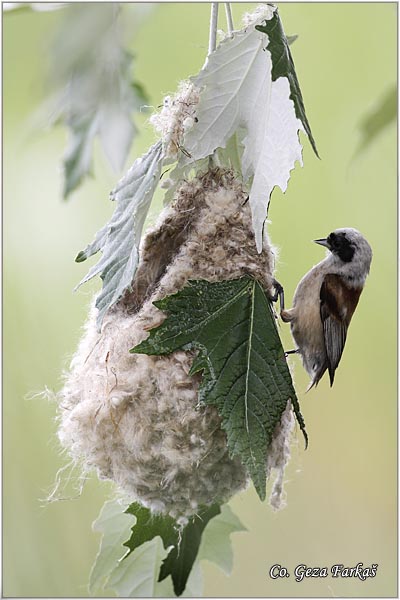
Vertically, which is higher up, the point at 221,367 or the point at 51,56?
the point at 51,56

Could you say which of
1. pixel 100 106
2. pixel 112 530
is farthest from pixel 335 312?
pixel 100 106

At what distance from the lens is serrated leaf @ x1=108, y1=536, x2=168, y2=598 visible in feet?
5.33

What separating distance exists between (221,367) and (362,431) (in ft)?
6.89

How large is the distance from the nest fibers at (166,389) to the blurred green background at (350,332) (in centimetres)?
159

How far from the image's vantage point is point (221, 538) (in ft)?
5.45

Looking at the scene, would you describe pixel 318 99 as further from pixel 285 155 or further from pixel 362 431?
pixel 285 155

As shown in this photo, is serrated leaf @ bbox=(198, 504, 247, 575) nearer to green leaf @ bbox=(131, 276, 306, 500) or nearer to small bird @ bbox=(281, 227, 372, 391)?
small bird @ bbox=(281, 227, 372, 391)

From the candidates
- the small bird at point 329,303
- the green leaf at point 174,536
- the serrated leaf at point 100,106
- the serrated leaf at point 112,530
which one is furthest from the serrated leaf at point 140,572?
the serrated leaf at point 100,106

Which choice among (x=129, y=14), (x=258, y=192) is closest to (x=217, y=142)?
(x=258, y=192)

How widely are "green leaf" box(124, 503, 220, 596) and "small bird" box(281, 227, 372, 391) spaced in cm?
36

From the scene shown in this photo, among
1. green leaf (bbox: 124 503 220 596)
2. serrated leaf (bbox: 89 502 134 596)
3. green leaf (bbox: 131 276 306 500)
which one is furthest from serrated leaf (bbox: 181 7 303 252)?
serrated leaf (bbox: 89 502 134 596)

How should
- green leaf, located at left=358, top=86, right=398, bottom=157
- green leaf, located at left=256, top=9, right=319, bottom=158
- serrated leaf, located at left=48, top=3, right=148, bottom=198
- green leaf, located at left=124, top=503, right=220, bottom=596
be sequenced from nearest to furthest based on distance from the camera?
green leaf, located at left=256, top=9, right=319, bottom=158 < green leaf, located at left=124, top=503, right=220, bottom=596 < green leaf, located at left=358, top=86, right=398, bottom=157 < serrated leaf, located at left=48, top=3, right=148, bottom=198

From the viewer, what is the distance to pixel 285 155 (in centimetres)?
104

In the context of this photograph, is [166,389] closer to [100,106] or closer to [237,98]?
[237,98]
